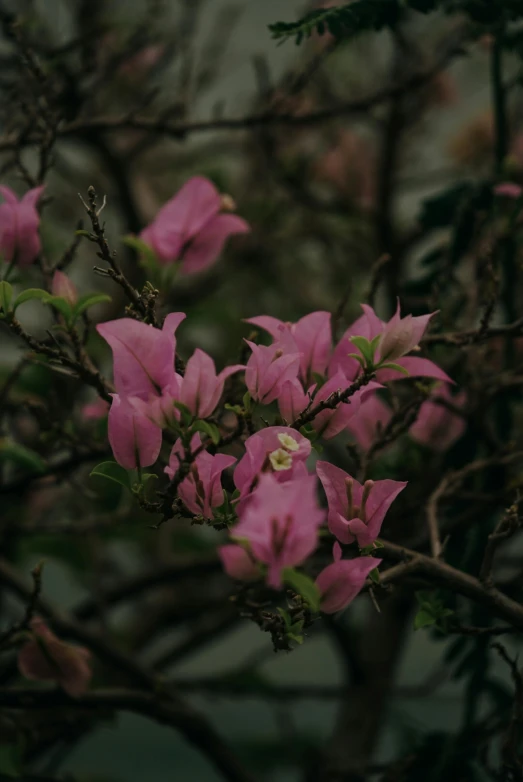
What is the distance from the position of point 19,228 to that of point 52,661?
30 centimetres

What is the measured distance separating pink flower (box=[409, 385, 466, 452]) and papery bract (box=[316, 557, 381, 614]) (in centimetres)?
31

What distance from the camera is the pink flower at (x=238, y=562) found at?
329 millimetres

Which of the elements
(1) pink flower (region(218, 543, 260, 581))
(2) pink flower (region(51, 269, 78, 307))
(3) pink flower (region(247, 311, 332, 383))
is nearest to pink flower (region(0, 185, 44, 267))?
(2) pink flower (region(51, 269, 78, 307))

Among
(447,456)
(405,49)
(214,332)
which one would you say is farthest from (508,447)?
(214,332)

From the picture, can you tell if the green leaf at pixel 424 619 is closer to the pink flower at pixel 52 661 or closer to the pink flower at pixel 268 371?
the pink flower at pixel 268 371

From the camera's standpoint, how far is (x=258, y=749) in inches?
61.9

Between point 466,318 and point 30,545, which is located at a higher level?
point 466,318

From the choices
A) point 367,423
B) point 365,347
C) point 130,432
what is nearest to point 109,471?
point 130,432

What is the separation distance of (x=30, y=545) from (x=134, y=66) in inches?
30.9

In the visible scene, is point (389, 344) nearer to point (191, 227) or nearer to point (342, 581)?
point (342, 581)

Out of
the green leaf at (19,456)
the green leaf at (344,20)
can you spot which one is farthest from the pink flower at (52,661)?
the green leaf at (344,20)

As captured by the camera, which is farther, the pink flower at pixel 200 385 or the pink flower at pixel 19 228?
the pink flower at pixel 19 228

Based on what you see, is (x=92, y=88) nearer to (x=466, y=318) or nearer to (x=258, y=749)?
(x=466, y=318)

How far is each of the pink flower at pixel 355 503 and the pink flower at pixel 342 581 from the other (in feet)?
0.07
